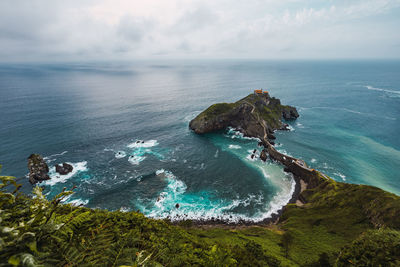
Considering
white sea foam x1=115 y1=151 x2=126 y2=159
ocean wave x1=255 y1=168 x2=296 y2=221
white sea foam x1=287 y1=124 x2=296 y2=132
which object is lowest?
ocean wave x1=255 y1=168 x2=296 y2=221

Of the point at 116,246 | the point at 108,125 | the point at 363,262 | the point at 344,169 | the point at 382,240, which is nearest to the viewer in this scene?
the point at 116,246

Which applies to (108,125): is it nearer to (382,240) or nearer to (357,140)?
(382,240)

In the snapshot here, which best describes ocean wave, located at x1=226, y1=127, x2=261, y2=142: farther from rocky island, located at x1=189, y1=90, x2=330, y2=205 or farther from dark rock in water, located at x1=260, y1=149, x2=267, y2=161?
dark rock in water, located at x1=260, y1=149, x2=267, y2=161

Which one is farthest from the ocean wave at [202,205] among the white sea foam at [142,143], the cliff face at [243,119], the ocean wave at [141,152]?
the cliff face at [243,119]

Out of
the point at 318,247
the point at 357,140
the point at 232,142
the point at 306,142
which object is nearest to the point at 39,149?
the point at 232,142

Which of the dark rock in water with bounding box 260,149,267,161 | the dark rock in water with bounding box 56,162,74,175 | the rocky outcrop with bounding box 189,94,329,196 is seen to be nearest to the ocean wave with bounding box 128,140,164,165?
the dark rock in water with bounding box 56,162,74,175

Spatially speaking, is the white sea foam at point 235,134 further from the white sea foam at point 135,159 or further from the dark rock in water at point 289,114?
the white sea foam at point 135,159

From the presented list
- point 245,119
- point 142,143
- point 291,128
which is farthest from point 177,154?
point 291,128

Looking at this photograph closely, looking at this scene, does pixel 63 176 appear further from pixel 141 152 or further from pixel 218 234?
pixel 218 234
